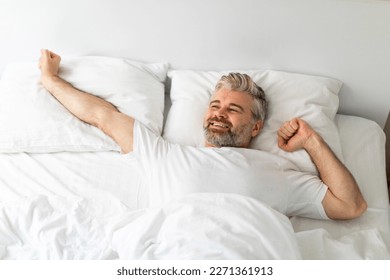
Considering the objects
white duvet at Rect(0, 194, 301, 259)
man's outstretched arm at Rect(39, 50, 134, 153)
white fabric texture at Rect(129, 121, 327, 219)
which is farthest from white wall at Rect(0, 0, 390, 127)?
white duvet at Rect(0, 194, 301, 259)

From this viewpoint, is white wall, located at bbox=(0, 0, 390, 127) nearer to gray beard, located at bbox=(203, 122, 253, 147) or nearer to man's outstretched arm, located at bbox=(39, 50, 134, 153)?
man's outstretched arm, located at bbox=(39, 50, 134, 153)

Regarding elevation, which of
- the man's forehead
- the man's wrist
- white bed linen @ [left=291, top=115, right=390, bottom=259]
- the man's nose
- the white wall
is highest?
the white wall

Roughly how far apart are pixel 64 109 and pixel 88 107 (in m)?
0.09

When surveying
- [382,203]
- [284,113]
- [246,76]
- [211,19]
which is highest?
[211,19]

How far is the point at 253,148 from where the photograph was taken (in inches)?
56.9

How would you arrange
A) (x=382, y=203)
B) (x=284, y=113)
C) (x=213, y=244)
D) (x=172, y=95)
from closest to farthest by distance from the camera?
(x=213, y=244) < (x=382, y=203) < (x=284, y=113) < (x=172, y=95)

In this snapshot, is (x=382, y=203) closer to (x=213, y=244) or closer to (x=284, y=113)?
(x=284, y=113)

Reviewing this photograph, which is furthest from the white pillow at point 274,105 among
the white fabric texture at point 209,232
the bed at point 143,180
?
the white fabric texture at point 209,232

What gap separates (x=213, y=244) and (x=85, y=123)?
709mm

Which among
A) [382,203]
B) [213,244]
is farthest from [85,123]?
[382,203]

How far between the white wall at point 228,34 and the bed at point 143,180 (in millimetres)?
69

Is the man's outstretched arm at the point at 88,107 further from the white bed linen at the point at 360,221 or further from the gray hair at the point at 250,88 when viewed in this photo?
the white bed linen at the point at 360,221

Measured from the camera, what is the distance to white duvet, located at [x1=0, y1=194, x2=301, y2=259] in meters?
1.02

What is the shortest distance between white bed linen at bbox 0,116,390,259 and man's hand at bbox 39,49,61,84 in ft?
1.02
